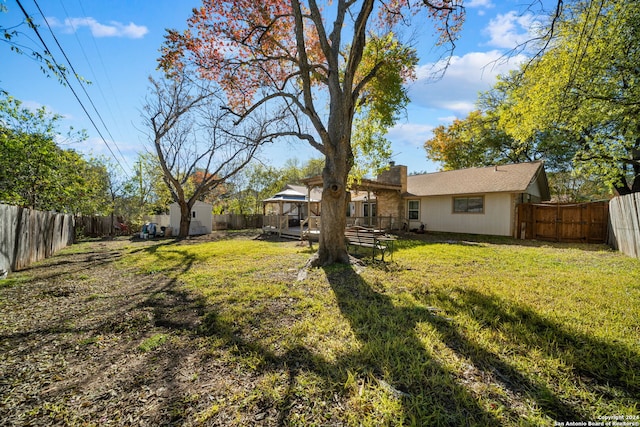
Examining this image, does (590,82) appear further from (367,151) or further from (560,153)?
(560,153)

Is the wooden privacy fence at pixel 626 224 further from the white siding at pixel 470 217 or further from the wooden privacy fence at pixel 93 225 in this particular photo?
the wooden privacy fence at pixel 93 225

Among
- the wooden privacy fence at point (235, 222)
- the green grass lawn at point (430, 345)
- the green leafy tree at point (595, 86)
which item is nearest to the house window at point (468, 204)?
the green leafy tree at point (595, 86)

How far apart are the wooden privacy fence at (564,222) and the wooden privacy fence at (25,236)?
63.9ft

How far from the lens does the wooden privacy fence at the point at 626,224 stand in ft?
25.9

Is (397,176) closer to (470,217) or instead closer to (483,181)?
(483,181)

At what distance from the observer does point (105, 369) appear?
261 cm

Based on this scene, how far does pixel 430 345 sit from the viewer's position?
9.75 feet

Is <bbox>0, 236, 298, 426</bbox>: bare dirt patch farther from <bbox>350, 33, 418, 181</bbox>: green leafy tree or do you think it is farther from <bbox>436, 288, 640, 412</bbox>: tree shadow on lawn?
<bbox>350, 33, 418, 181</bbox>: green leafy tree

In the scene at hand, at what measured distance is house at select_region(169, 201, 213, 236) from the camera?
18.3m

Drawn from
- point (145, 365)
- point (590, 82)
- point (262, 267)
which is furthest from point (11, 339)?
point (590, 82)

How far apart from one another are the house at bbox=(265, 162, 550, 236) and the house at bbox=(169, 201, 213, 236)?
6.03m

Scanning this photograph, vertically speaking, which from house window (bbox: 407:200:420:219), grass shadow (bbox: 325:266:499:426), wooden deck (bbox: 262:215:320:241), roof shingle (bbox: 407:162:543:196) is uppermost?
roof shingle (bbox: 407:162:543:196)

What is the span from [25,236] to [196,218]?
11.9 m

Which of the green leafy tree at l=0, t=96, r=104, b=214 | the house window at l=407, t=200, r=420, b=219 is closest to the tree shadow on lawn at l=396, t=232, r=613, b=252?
the house window at l=407, t=200, r=420, b=219
